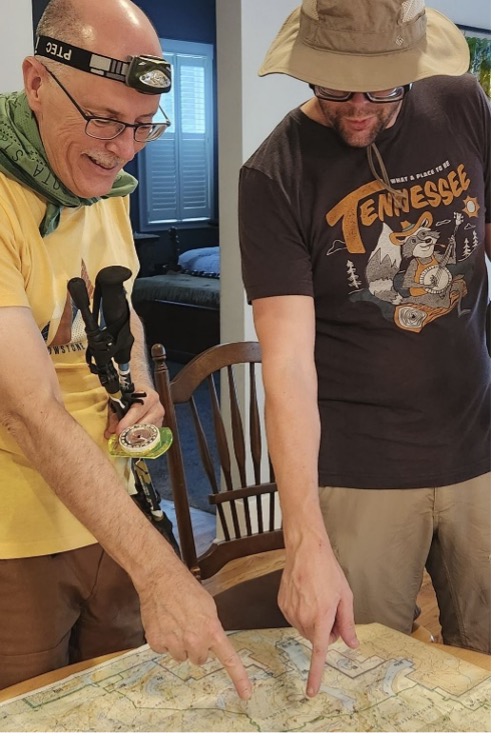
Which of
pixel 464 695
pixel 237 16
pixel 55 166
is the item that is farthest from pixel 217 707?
pixel 237 16

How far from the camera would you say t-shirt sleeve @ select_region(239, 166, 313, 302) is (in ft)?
4.79

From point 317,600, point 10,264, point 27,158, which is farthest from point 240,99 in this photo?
point 317,600

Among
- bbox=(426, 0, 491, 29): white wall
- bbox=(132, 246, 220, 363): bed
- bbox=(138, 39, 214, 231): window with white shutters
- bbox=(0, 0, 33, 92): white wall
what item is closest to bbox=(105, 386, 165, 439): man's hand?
bbox=(0, 0, 33, 92): white wall

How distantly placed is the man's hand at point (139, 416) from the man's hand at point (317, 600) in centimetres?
39

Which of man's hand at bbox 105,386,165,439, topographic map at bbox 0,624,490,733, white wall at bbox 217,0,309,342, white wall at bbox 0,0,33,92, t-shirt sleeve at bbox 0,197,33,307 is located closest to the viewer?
topographic map at bbox 0,624,490,733

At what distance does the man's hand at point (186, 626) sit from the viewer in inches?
45.5

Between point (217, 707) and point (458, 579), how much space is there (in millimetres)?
620

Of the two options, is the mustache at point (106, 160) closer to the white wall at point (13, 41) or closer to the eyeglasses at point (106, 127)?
the eyeglasses at point (106, 127)

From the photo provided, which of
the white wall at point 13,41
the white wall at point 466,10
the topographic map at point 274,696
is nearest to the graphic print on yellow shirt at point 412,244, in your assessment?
the topographic map at point 274,696

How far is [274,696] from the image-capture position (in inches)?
47.7

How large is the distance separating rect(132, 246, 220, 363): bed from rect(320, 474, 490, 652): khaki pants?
4296mm

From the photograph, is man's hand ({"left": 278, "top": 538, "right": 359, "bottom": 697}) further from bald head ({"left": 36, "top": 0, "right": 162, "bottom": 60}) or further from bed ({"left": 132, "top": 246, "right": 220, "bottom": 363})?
bed ({"left": 132, "top": 246, "right": 220, "bottom": 363})

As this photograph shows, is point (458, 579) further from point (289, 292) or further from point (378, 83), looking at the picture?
point (378, 83)

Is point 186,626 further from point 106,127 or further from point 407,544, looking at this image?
point 106,127
